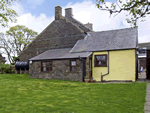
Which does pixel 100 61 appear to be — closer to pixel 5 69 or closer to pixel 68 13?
pixel 68 13

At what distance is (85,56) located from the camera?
52.2 feet

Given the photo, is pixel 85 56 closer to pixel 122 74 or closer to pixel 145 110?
pixel 122 74

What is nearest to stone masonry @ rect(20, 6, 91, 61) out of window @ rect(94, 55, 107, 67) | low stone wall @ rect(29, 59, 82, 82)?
low stone wall @ rect(29, 59, 82, 82)

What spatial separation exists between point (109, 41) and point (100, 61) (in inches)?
98.3

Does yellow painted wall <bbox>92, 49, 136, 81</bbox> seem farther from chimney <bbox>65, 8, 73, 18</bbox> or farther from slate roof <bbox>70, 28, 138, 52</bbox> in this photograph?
chimney <bbox>65, 8, 73, 18</bbox>

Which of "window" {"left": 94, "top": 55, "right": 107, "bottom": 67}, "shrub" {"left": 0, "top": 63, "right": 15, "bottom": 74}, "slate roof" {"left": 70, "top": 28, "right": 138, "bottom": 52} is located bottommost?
"shrub" {"left": 0, "top": 63, "right": 15, "bottom": 74}

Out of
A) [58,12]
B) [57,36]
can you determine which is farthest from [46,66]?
[58,12]

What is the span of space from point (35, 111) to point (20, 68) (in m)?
21.8

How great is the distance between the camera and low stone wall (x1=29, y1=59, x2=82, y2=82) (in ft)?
53.9

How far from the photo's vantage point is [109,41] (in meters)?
17.5

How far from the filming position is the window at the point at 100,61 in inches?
658

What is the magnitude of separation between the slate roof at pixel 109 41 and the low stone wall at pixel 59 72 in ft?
7.96

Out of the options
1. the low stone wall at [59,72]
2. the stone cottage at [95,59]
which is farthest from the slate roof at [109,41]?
the low stone wall at [59,72]

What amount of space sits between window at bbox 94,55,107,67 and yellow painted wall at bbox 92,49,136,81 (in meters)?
0.42
